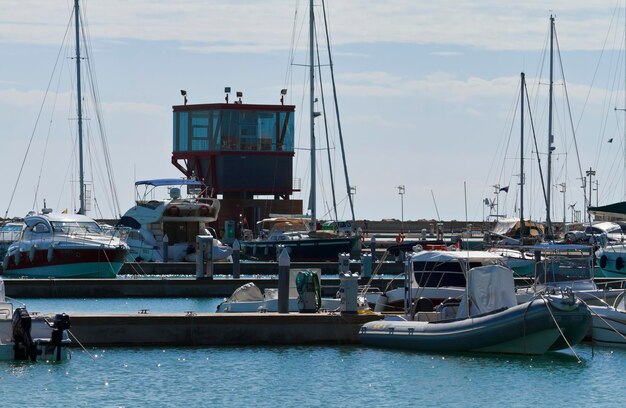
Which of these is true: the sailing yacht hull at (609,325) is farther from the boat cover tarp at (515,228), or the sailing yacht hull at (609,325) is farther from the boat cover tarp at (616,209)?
the boat cover tarp at (515,228)

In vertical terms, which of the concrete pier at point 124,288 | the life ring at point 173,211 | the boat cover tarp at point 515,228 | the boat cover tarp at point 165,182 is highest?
Result: the boat cover tarp at point 165,182

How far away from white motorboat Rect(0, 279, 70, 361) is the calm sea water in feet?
0.85

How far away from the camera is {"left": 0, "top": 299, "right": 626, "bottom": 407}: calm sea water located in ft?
89.5

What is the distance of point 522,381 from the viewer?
96.0 feet

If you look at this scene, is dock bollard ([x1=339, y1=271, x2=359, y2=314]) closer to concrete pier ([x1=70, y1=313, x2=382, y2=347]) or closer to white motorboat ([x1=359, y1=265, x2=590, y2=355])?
concrete pier ([x1=70, y1=313, x2=382, y2=347])

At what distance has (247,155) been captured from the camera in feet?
291

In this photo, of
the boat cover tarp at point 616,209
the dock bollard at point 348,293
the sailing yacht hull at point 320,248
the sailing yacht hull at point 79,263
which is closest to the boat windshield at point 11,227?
the sailing yacht hull at point 320,248

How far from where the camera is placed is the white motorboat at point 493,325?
30.3 meters

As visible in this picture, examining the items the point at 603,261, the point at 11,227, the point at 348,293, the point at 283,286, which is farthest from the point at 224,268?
the point at 348,293

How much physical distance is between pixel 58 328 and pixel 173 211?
39501 millimetres

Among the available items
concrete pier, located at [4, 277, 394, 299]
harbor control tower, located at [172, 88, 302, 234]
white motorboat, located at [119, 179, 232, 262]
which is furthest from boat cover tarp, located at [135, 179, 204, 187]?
concrete pier, located at [4, 277, 394, 299]

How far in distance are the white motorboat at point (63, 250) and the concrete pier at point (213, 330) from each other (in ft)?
75.2

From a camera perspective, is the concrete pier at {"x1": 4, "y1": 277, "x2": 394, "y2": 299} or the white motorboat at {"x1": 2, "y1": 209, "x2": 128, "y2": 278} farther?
the white motorboat at {"x1": 2, "y1": 209, "x2": 128, "y2": 278}

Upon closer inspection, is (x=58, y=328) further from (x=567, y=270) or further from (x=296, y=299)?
(x=567, y=270)
